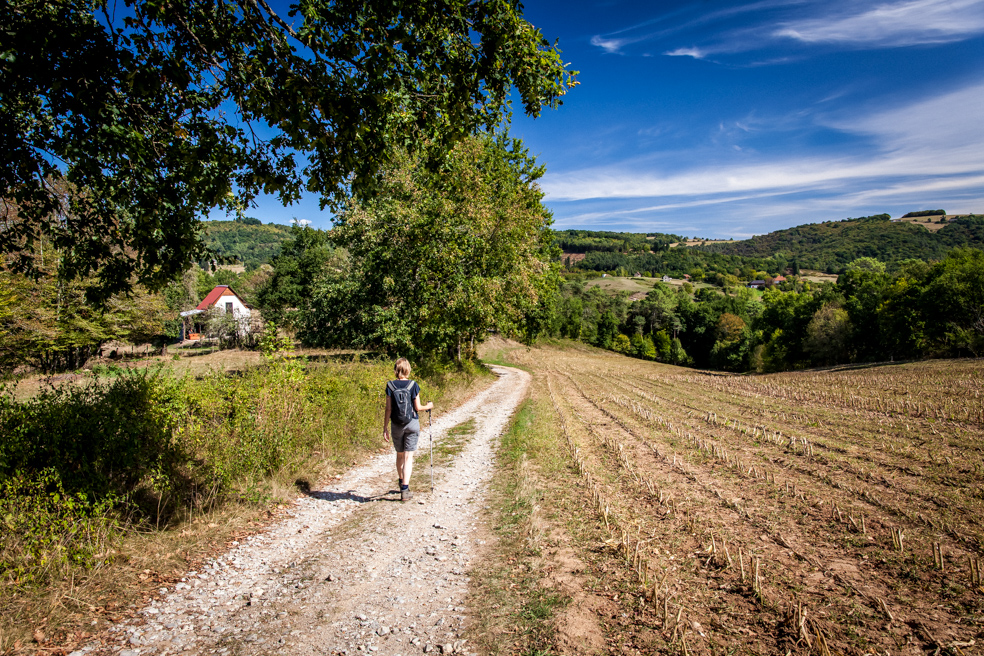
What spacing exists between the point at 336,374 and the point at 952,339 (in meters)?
62.9

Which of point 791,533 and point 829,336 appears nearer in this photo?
point 791,533

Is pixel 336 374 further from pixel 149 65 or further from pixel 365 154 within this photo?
pixel 149 65

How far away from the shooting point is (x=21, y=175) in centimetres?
422

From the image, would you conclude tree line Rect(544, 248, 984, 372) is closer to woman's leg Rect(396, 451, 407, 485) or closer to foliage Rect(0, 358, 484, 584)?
foliage Rect(0, 358, 484, 584)

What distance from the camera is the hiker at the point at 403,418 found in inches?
263

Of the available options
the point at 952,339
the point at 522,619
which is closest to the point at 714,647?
the point at 522,619

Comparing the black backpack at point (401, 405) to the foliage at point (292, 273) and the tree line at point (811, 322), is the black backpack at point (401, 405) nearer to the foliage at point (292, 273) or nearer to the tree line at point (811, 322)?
the tree line at point (811, 322)

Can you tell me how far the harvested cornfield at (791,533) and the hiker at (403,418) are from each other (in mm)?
2787

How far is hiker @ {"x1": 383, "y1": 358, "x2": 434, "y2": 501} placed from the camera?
6.68 meters

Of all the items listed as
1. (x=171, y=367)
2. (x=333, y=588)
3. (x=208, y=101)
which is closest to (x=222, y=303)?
(x=171, y=367)

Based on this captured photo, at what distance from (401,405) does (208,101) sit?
16.1 feet

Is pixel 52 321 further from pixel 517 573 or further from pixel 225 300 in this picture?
pixel 225 300

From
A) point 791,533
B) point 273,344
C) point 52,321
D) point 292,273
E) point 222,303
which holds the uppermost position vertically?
point 292,273

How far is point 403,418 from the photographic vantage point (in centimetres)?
669
